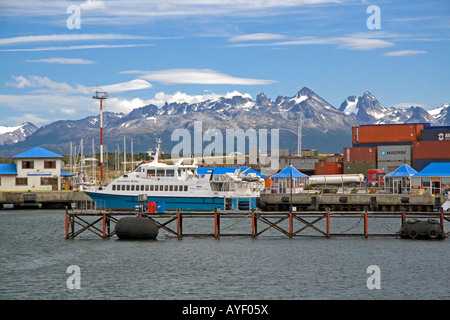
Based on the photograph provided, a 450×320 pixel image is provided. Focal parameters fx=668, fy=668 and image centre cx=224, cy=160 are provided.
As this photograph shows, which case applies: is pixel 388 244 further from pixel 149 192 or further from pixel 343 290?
pixel 149 192

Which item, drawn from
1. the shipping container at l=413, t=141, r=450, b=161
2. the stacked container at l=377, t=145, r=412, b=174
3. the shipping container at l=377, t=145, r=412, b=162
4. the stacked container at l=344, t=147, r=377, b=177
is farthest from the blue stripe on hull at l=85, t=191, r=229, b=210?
the shipping container at l=377, t=145, r=412, b=162

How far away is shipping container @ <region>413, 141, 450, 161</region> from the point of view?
11150cm

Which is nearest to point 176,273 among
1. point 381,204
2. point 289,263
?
point 289,263

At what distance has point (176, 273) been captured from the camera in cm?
3862

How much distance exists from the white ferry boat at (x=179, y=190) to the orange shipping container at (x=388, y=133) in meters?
51.2

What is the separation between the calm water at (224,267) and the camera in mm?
33656

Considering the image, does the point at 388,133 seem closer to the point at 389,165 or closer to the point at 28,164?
the point at 389,165

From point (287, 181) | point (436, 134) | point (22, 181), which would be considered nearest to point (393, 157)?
point (436, 134)

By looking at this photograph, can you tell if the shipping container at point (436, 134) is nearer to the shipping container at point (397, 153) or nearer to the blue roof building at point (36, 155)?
the shipping container at point (397, 153)

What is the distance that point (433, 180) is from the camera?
305 ft

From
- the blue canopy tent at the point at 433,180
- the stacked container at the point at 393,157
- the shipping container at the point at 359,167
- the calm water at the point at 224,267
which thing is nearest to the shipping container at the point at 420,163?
the stacked container at the point at 393,157

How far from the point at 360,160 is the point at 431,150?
14.4 metres

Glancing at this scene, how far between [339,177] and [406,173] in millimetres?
19626

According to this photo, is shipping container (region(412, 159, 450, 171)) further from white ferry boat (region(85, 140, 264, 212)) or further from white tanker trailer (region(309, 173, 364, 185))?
white ferry boat (region(85, 140, 264, 212))
